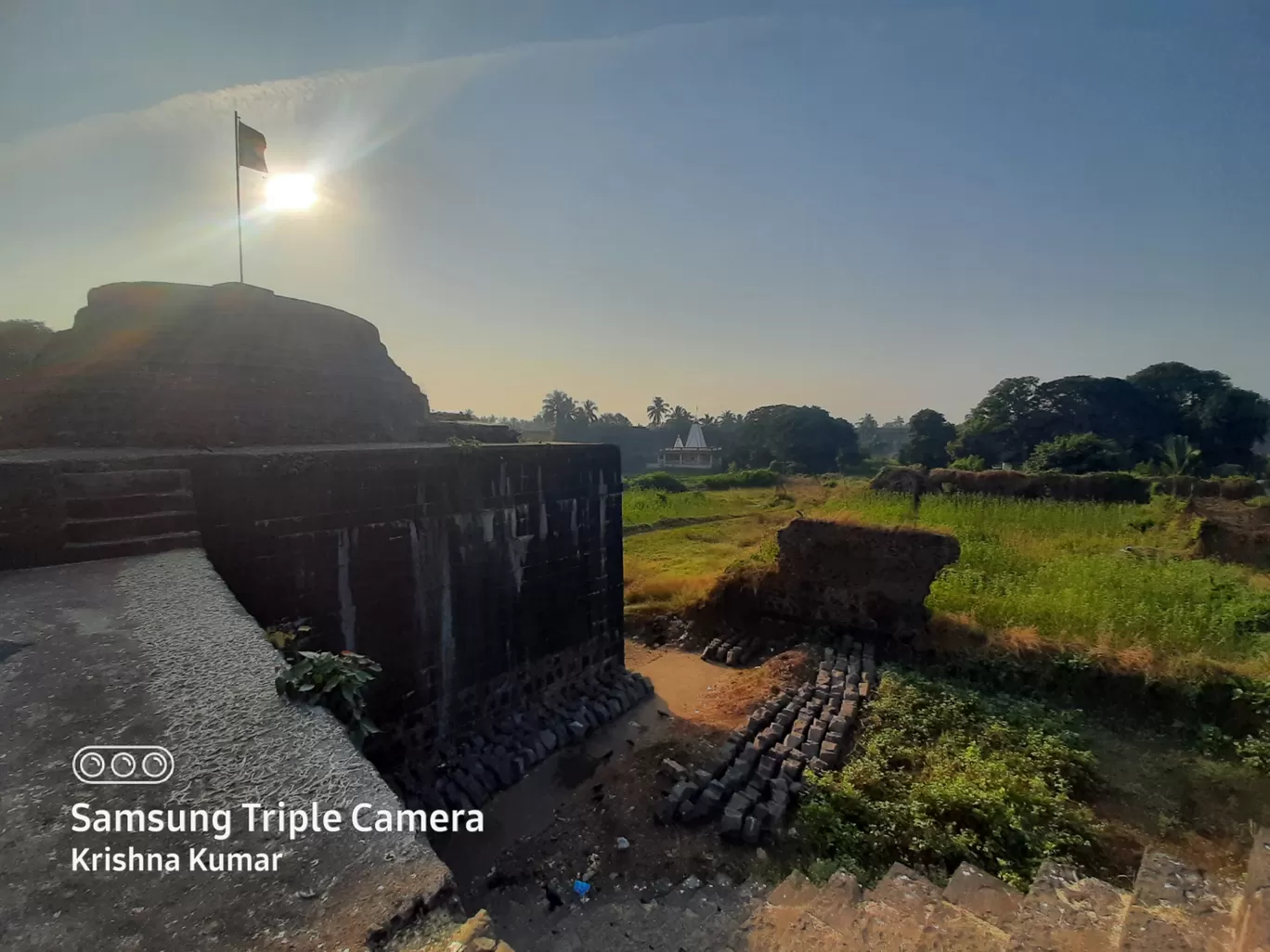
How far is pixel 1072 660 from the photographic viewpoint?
7062 mm

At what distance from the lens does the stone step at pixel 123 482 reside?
11.8ft

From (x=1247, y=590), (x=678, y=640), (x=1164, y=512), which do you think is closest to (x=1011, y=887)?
(x=678, y=640)

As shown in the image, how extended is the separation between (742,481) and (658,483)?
5.36 meters

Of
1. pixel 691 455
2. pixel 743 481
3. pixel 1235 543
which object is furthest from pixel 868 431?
pixel 1235 543

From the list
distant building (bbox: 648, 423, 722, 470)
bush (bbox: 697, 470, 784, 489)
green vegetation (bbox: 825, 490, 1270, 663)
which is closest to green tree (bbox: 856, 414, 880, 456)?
distant building (bbox: 648, 423, 722, 470)

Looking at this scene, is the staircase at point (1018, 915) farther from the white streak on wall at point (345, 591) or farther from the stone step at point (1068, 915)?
the white streak on wall at point (345, 591)

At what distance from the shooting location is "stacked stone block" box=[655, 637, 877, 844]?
521cm

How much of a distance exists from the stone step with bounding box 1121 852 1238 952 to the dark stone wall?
204 inches

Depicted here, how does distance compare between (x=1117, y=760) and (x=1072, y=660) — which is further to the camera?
(x=1072, y=660)

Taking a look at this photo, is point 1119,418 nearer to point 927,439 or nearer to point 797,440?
point 927,439

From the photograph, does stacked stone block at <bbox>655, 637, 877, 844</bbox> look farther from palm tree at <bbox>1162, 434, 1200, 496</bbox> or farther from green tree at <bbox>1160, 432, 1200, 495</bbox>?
green tree at <bbox>1160, 432, 1200, 495</bbox>

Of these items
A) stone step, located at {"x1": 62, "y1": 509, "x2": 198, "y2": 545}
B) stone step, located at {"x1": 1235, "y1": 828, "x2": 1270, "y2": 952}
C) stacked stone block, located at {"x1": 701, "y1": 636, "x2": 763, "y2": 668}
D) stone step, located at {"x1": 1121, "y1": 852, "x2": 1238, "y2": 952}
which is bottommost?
stacked stone block, located at {"x1": 701, "y1": 636, "x2": 763, "y2": 668}

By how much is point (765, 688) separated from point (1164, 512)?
46.4ft

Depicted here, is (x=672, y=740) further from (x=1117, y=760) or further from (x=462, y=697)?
(x=1117, y=760)
